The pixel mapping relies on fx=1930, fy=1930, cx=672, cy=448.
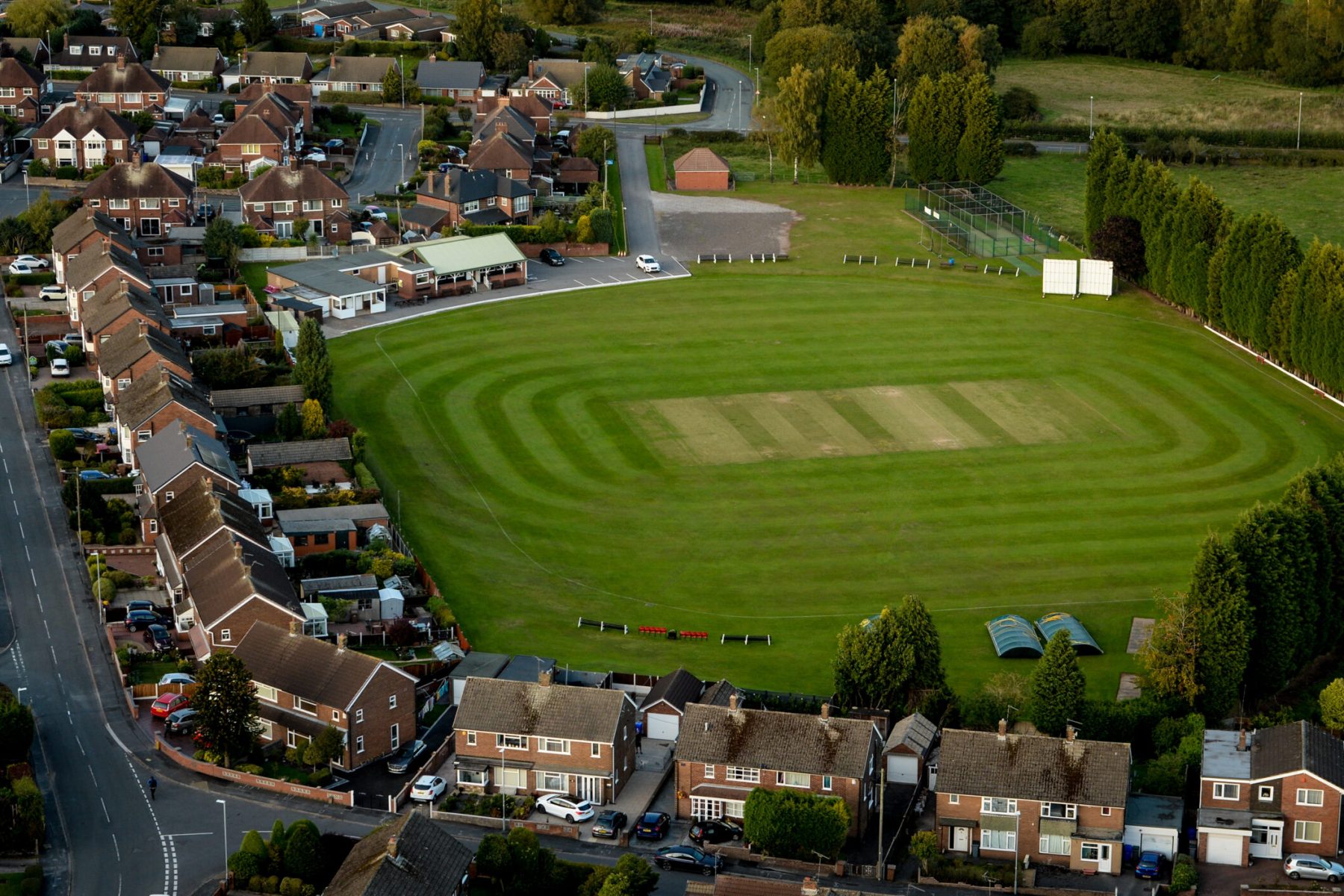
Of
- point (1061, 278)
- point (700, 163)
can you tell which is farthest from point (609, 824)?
point (700, 163)

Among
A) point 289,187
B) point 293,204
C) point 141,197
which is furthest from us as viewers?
point 293,204

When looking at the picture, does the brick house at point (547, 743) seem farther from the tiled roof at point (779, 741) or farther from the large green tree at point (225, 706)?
the large green tree at point (225, 706)

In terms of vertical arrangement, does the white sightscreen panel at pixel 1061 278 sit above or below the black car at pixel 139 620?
above

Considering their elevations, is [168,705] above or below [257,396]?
below

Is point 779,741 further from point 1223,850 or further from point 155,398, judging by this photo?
point 155,398

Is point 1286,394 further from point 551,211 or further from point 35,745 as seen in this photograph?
point 35,745

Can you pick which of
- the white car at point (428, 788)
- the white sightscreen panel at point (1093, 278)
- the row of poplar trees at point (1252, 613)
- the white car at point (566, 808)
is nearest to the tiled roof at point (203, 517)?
the white car at point (428, 788)

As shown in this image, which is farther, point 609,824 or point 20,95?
point 20,95

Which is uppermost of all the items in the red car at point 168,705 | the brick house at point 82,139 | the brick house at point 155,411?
the brick house at point 82,139
